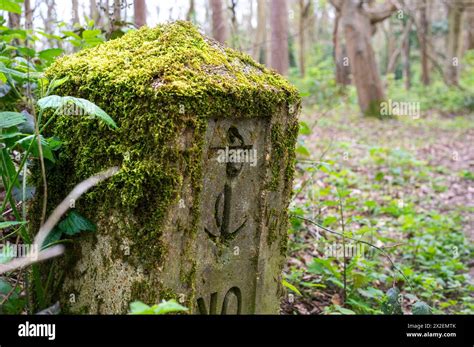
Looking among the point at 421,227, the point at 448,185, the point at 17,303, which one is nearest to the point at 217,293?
the point at 17,303

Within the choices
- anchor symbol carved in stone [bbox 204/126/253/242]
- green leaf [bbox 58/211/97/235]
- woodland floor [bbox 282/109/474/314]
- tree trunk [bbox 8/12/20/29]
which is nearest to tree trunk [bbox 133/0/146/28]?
tree trunk [bbox 8/12/20/29]

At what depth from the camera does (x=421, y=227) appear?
638cm

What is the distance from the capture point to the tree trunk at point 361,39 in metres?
13.8

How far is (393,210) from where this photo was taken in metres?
6.55

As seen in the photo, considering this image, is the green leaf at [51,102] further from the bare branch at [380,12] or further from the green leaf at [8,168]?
the bare branch at [380,12]

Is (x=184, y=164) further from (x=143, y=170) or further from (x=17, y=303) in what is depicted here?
(x=17, y=303)

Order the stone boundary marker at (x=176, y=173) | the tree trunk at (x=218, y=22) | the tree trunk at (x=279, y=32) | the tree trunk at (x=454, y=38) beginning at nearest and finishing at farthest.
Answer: the stone boundary marker at (x=176, y=173), the tree trunk at (x=218, y=22), the tree trunk at (x=279, y=32), the tree trunk at (x=454, y=38)

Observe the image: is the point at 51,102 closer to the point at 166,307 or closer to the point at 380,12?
the point at 166,307

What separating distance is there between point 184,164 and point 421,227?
181 inches

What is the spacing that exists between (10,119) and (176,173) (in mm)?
813

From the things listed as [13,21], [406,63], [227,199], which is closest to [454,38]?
[406,63]

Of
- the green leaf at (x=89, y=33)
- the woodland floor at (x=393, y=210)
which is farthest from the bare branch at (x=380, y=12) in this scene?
the green leaf at (x=89, y=33)

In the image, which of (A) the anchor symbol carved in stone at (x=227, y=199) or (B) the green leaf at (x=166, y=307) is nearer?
(B) the green leaf at (x=166, y=307)

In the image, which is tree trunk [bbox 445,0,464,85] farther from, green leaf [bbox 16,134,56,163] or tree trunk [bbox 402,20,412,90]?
green leaf [bbox 16,134,56,163]
